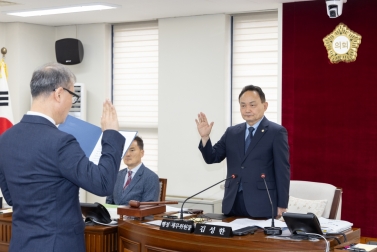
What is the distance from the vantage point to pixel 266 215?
427cm

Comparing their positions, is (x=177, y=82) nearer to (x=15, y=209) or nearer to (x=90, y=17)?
(x=90, y=17)

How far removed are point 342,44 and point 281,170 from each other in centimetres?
235

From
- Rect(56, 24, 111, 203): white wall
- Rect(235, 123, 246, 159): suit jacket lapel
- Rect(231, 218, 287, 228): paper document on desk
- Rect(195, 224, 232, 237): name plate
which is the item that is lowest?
Rect(231, 218, 287, 228): paper document on desk

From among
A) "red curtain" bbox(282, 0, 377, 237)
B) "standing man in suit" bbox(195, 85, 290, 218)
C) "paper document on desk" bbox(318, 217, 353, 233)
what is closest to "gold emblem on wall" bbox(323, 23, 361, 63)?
"red curtain" bbox(282, 0, 377, 237)

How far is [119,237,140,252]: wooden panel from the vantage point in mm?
3594

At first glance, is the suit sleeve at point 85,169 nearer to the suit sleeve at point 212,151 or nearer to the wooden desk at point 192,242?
the wooden desk at point 192,242

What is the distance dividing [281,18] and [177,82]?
164 centimetres

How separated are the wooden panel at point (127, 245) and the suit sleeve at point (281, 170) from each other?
46.7 inches

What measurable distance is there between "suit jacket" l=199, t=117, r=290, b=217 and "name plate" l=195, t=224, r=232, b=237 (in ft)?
3.10

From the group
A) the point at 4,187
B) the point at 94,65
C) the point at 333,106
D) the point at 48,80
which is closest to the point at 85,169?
the point at 48,80

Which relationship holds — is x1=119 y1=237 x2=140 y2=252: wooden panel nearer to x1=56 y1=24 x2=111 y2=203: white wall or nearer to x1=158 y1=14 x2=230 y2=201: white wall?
x1=158 y1=14 x2=230 y2=201: white wall

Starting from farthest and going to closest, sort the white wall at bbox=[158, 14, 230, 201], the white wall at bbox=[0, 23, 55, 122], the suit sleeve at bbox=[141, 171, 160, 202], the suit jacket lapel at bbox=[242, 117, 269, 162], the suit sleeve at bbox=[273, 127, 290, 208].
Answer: the white wall at bbox=[0, 23, 55, 122] → the white wall at bbox=[158, 14, 230, 201] → the suit sleeve at bbox=[141, 171, 160, 202] → the suit jacket lapel at bbox=[242, 117, 269, 162] → the suit sleeve at bbox=[273, 127, 290, 208]

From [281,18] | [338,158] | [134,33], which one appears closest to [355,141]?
[338,158]

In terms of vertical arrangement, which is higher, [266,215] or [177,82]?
[177,82]
